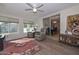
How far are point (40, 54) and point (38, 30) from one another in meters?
0.51

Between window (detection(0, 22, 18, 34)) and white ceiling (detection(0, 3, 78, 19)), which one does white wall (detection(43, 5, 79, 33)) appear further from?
window (detection(0, 22, 18, 34))

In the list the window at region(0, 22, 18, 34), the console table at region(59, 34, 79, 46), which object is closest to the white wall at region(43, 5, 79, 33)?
the console table at region(59, 34, 79, 46)

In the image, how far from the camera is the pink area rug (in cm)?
172

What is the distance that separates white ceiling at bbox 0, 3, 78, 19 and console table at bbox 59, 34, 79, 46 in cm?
58

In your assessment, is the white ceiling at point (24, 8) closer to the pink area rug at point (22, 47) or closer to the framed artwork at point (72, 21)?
the framed artwork at point (72, 21)

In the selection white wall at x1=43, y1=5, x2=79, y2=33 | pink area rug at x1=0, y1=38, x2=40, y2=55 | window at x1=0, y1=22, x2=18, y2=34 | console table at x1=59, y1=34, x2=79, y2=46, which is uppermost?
white wall at x1=43, y1=5, x2=79, y2=33

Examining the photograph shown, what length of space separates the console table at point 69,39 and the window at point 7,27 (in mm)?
1025

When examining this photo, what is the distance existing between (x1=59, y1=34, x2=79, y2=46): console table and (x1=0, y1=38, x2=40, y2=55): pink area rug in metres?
0.56

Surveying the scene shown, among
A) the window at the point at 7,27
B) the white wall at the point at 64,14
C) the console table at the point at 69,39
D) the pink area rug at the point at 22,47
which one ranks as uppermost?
the white wall at the point at 64,14

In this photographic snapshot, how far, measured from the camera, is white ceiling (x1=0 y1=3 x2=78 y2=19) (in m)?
1.68

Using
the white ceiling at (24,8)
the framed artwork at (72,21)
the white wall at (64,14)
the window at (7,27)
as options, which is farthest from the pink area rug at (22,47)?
the framed artwork at (72,21)

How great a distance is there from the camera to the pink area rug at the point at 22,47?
172cm

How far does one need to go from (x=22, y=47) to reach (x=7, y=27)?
515 millimetres

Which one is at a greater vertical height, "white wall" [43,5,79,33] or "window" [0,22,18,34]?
"white wall" [43,5,79,33]
